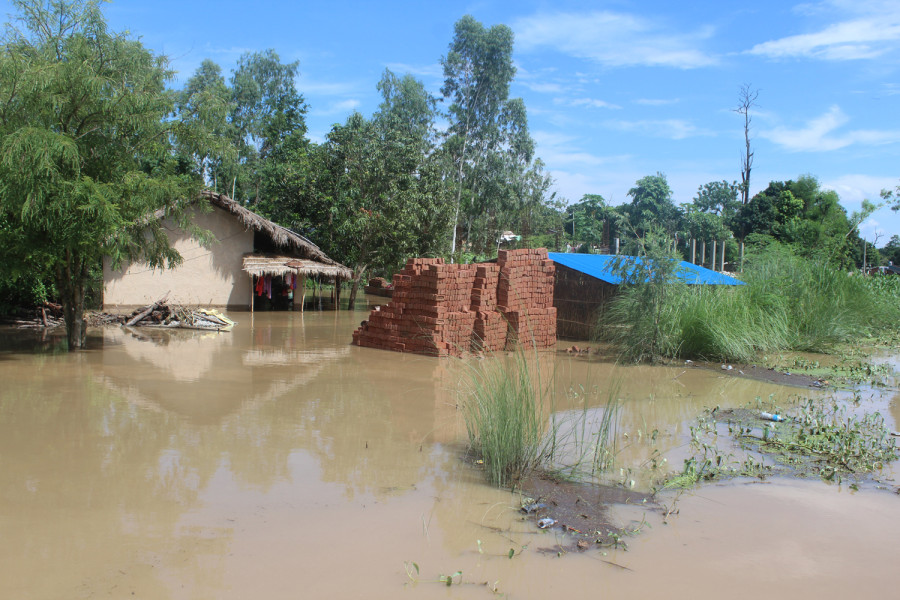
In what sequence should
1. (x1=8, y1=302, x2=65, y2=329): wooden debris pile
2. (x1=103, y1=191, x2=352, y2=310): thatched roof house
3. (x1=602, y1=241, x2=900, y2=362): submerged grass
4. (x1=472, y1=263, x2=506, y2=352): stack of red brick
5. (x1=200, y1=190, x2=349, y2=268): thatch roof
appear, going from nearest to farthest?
(x1=602, y1=241, x2=900, y2=362): submerged grass
(x1=472, y1=263, x2=506, y2=352): stack of red brick
(x1=8, y1=302, x2=65, y2=329): wooden debris pile
(x1=103, y1=191, x2=352, y2=310): thatched roof house
(x1=200, y1=190, x2=349, y2=268): thatch roof

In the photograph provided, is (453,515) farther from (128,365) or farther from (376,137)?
(376,137)

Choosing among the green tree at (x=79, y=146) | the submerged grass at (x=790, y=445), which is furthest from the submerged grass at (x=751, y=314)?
the green tree at (x=79, y=146)

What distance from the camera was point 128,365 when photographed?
1077 cm

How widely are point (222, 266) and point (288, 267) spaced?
2306 millimetres

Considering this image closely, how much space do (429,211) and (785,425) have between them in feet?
53.3

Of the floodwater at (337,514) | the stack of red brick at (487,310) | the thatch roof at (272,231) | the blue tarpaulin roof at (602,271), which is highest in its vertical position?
the thatch roof at (272,231)

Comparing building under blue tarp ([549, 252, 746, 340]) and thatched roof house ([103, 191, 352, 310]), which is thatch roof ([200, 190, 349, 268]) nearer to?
thatched roof house ([103, 191, 352, 310])

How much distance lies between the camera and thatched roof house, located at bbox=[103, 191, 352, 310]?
19.5 meters

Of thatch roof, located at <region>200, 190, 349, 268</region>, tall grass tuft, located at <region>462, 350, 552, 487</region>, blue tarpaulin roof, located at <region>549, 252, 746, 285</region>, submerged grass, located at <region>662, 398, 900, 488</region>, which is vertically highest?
thatch roof, located at <region>200, 190, 349, 268</region>

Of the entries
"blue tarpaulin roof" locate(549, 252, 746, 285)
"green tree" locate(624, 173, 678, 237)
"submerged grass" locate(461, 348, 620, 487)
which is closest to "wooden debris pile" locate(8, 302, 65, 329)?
"blue tarpaulin roof" locate(549, 252, 746, 285)

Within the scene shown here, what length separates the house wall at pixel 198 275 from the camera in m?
19.4

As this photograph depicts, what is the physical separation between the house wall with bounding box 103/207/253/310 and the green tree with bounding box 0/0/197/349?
23.8 feet

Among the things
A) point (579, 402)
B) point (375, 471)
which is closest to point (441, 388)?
point (579, 402)

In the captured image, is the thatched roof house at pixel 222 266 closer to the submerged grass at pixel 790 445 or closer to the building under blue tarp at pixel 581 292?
the building under blue tarp at pixel 581 292
